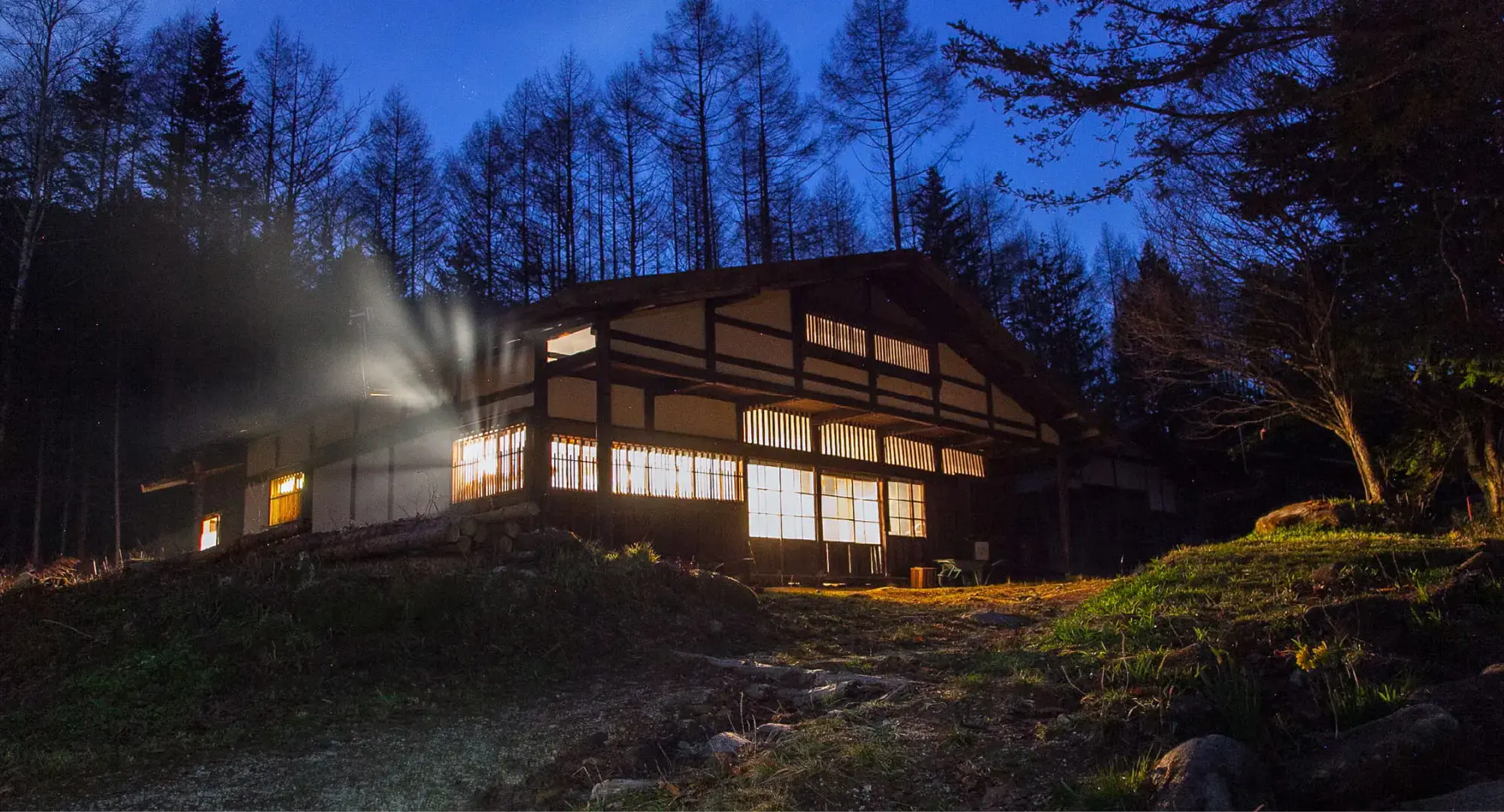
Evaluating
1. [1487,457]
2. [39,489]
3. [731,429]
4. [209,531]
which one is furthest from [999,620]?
[39,489]

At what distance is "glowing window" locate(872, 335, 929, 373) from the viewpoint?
18016 millimetres

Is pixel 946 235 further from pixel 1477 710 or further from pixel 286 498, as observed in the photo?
pixel 1477 710

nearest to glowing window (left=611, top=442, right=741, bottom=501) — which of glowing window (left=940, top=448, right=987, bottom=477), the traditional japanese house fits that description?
the traditional japanese house

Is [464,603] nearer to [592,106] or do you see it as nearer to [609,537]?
[609,537]

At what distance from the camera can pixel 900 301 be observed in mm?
19016

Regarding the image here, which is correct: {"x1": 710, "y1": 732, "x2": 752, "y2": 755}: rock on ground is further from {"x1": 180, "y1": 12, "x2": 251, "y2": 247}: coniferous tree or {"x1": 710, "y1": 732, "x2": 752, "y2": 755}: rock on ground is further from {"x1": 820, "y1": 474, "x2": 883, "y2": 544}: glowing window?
{"x1": 180, "y1": 12, "x2": 251, "y2": 247}: coniferous tree

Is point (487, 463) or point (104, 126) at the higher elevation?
point (104, 126)

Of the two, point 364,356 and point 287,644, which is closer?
point 287,644

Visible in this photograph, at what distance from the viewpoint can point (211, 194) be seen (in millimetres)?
25547

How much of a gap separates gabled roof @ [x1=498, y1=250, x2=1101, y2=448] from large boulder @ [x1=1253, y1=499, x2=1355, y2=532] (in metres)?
5.86

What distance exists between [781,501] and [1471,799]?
1289 cm

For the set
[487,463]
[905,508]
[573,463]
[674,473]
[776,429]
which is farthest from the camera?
[905,508]

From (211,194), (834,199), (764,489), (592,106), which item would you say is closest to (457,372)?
(764,489)

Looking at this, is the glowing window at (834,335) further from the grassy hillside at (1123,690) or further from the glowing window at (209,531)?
the glowing window at (209,531)
